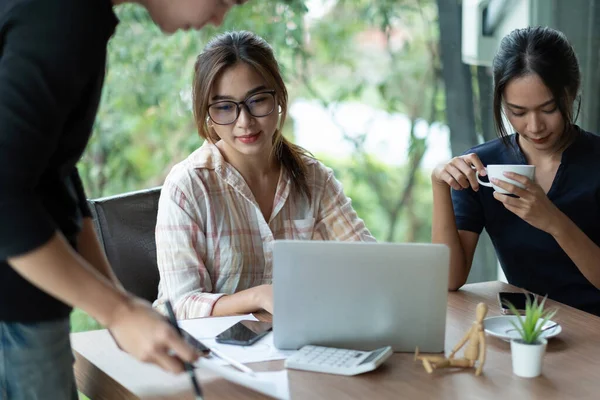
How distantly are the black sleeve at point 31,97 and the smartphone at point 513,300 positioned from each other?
1.08 m

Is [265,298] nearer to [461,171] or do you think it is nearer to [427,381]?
[427,381]

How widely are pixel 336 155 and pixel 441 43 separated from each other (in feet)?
3.41

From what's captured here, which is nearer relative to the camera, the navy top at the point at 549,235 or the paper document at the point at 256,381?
the paper document at the point at 256,381

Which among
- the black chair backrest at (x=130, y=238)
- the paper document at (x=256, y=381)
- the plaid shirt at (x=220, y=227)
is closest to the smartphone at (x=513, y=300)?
the plaid shirt at (x=220, y=227)

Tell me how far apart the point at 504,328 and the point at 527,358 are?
0.23 meters

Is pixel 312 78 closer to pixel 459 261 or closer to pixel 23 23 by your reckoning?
pixel 459 261

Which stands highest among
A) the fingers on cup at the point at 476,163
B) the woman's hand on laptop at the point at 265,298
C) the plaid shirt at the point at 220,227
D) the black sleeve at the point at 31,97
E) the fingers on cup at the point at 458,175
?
the black sleeve at the point at 31,97

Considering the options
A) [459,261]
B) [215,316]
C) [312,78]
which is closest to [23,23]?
[215,316]

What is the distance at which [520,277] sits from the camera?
7.09 ft

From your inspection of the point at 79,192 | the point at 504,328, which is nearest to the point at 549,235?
the point at 504,328

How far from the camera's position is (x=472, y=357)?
4.63ft

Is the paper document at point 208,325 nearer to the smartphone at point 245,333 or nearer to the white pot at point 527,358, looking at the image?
the smartphone at point 245,333

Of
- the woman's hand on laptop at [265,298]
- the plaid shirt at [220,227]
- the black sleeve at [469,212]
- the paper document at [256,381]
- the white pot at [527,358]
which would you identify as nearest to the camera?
the paper document at [256,381]

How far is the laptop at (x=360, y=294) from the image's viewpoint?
55.9 inches
